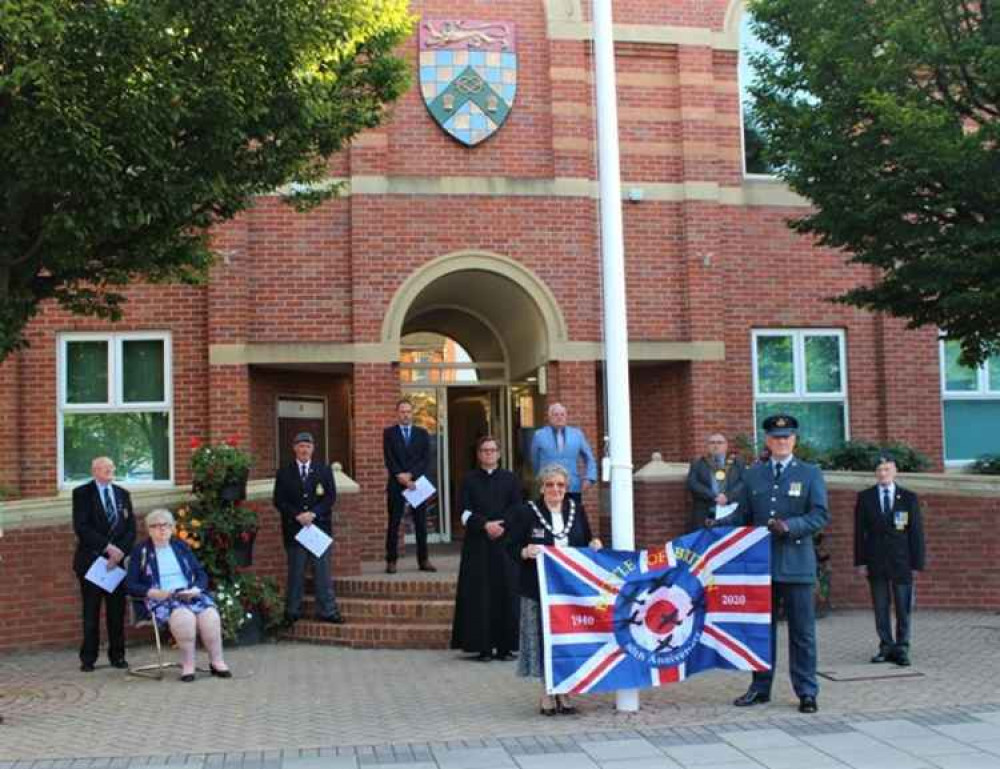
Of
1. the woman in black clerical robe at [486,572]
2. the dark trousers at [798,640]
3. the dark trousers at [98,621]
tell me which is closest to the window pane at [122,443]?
the dark trousers at [98,621]

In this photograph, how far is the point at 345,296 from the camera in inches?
539

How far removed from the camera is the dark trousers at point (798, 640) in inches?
295

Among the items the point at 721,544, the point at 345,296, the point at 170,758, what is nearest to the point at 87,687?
the point at 170,758

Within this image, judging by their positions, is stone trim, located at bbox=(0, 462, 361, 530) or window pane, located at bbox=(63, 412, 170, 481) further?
window pane, located at bbox=(63, 412, 170, 481)

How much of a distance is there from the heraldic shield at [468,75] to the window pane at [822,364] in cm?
516

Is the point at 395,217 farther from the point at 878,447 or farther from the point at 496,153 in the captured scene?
the point at 878,447

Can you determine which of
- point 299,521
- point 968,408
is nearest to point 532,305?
point 299,521

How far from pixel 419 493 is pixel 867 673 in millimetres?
4689

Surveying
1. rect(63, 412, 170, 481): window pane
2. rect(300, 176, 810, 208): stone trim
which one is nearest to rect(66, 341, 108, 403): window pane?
rect(63, 412, 170, 481): window pane

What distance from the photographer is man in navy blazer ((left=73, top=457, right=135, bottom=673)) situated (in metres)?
9.66

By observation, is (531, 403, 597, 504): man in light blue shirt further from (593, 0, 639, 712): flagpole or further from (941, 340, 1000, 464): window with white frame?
(941, 340, 1000, 464): window with white frame

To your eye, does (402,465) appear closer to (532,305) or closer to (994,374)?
(532,305)

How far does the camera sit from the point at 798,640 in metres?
7.57

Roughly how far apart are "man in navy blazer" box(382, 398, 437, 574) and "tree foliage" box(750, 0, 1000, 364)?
4.54m
